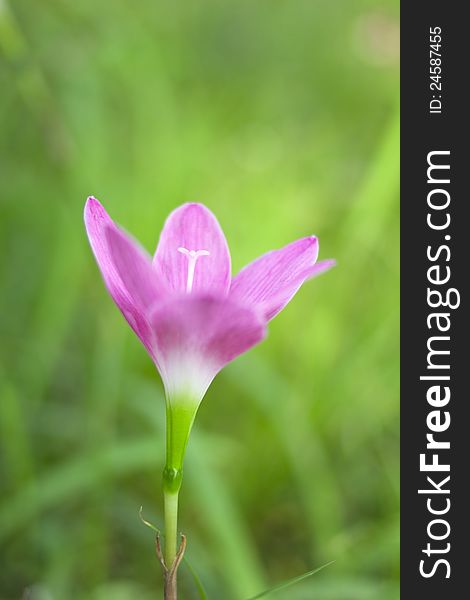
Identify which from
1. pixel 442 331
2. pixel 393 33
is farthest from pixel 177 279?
pixel 393 33

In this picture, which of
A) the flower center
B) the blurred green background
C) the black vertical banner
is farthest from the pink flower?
the blurred green background

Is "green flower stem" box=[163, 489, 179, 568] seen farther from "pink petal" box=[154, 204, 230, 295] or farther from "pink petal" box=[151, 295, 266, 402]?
"pink petal" box=[154, 204, 230, 295]

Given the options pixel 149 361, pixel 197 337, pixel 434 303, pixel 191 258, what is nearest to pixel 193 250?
pixel 191 258

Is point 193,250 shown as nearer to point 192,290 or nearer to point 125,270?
point 192,290

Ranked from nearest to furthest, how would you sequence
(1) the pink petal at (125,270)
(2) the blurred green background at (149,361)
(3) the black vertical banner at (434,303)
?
1. (1) the pink petal at (125,270)
2. (3) the black vertical banner at (434,303)
3. (2) the blurred green background at (149,361)

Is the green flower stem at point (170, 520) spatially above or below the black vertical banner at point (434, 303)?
below

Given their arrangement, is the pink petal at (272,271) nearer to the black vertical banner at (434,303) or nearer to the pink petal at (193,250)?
the pink petal at (193,250)

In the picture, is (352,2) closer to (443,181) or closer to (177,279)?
(443,181)

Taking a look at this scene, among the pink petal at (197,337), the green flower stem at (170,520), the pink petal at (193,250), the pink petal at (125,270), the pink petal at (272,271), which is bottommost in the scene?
the green flower stem at (170,520)

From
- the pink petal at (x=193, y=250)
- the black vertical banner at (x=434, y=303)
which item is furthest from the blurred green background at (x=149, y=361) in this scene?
the pink petal at (x=193, y=250)
